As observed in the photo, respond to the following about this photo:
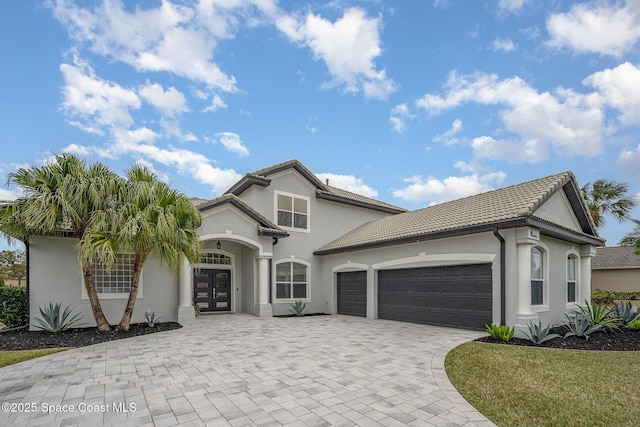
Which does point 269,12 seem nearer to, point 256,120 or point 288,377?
point 256,120

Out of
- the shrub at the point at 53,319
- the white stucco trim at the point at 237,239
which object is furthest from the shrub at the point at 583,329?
the shrub at the point at 53,319

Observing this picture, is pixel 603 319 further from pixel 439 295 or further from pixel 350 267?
pixel 350 267

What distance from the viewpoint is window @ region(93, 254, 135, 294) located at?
11945mm

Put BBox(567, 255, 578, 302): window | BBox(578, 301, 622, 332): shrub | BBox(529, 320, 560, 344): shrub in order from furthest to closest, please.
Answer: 1. BBox(567, 255, 578, 302): window
2. BBox(578, 301, 622, 332): shrub
3. BBox(529, 320, 560, 344): shrub

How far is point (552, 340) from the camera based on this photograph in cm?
891

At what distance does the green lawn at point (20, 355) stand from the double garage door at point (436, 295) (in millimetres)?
10598

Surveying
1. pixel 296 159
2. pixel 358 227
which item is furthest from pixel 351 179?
pixel 296 159

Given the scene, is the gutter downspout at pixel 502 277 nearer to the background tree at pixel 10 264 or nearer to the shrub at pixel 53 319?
the shrub at pixel 53 319

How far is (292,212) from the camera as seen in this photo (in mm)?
16812

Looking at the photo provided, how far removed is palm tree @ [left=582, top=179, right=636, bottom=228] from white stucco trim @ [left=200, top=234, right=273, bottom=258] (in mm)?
18919

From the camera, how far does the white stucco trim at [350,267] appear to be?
1498 centimetres

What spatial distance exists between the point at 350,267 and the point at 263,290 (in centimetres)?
403

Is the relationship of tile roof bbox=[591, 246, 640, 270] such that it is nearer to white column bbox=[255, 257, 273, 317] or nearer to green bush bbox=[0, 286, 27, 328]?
white column bbox=[255, 257, 273, 317]

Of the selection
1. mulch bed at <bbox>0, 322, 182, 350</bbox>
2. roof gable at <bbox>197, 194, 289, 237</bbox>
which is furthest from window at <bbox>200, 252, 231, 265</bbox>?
mulch bed at <bbox>0, 322, 182, 350</bbox>
